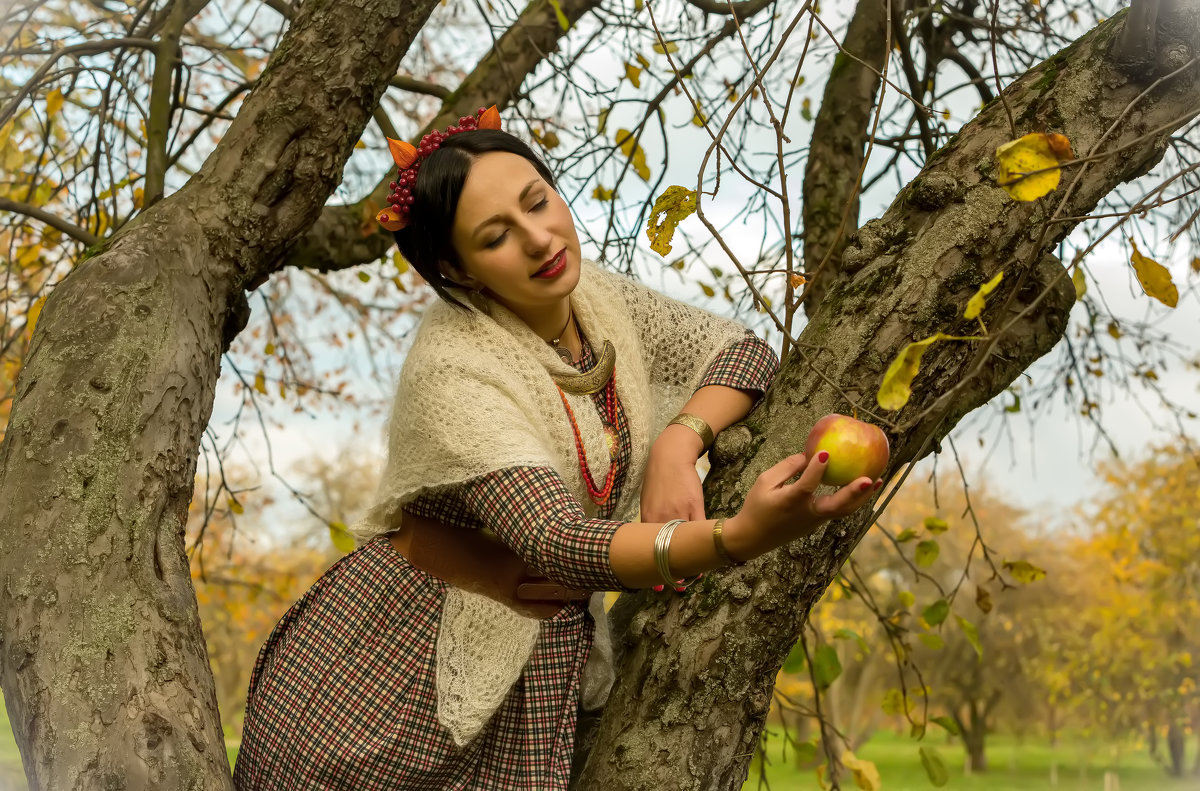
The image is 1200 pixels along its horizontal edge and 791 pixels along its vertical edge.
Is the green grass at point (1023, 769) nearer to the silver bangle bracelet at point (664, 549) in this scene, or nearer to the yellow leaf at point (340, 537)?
the yellow leaf at point (340, 537)

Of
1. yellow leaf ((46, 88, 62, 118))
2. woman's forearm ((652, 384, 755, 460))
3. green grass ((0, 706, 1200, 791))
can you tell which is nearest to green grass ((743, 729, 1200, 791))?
green grass ((0, 706, 1200, 791))

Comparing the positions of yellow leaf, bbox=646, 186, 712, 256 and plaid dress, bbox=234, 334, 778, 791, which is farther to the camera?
plaid dress, bbox=234, 334, 778, 791

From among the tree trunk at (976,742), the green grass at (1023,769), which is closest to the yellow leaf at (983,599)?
the green grass at (1023,769)

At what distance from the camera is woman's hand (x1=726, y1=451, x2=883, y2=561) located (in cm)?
106

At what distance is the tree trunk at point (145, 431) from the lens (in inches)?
52.9

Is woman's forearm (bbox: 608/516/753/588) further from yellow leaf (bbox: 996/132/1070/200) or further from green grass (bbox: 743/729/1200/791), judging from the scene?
green grass (bbox: 743/729/1200/791)

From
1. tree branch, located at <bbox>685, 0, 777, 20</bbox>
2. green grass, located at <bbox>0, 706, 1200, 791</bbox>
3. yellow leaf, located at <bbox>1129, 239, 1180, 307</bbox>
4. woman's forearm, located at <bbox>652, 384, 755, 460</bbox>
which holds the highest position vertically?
tree branch, located at <bbox>685, 0, 777, 20</bbox>

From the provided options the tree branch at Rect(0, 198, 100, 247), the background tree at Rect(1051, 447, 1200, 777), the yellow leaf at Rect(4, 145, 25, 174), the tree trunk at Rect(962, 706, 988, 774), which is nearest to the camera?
the tree branch at Rect(0, 198, 100, 247)

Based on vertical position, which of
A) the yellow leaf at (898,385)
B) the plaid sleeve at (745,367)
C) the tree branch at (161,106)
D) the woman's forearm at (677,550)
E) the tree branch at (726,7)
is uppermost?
the tree branch at (726,7)

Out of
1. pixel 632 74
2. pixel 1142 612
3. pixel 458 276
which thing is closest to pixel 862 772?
pixel 458 276

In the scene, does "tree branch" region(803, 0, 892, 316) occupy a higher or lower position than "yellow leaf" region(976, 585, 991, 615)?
higher

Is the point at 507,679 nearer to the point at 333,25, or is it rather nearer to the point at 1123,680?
the point at 333,25

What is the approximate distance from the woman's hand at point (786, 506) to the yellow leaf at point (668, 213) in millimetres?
393

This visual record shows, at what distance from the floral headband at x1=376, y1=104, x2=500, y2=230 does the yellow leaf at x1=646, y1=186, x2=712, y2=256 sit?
1.55ft
